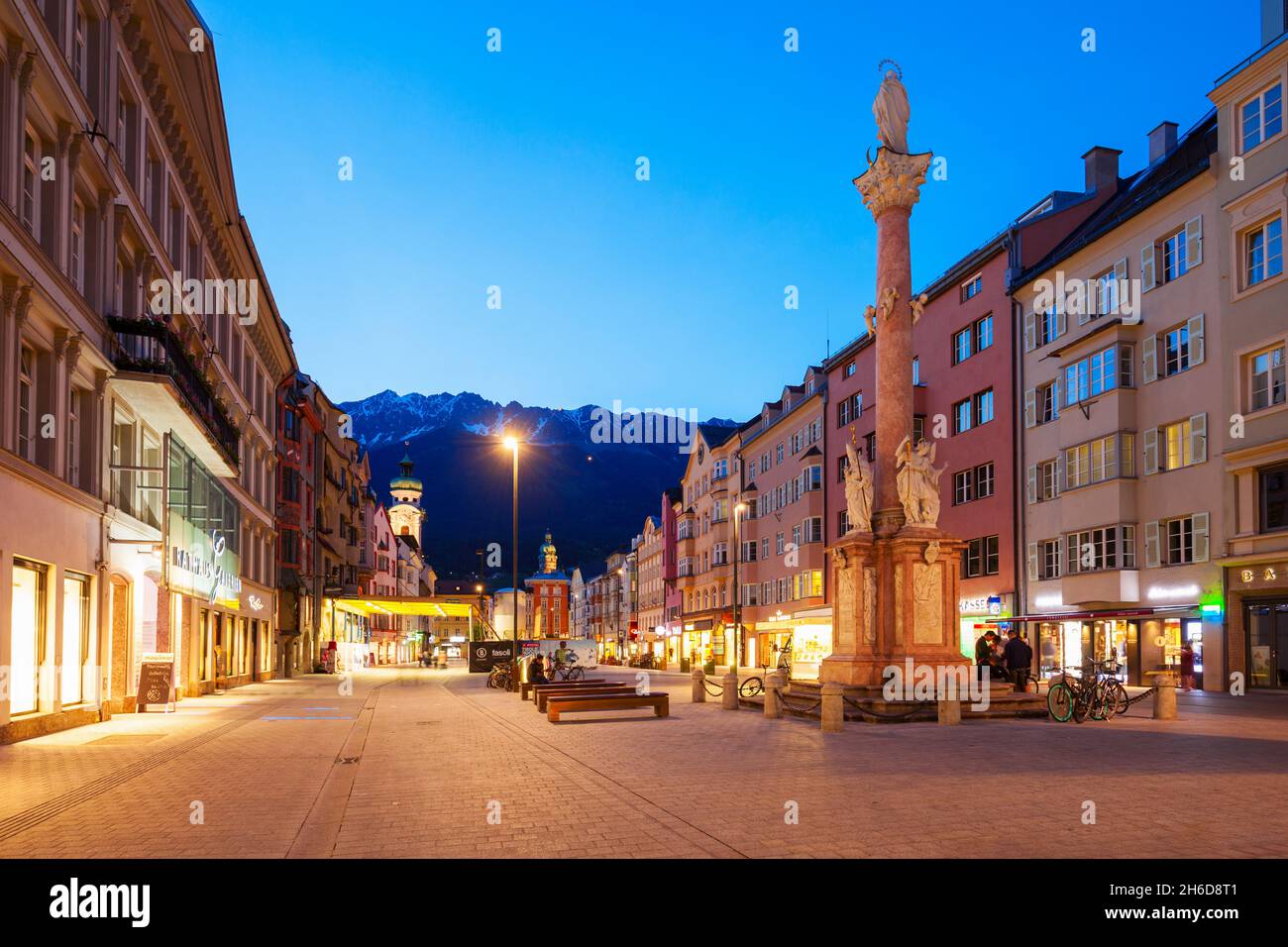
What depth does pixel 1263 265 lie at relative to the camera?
106 feet

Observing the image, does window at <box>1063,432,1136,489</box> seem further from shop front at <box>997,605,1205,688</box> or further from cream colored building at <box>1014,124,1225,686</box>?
shop front at <box>997,605,1205,688</box>

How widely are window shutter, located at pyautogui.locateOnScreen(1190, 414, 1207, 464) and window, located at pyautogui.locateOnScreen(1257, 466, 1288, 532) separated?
241 centimetres

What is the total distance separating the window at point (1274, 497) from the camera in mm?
31062

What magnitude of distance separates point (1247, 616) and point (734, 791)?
25.8m

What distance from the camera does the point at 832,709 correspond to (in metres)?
19.7

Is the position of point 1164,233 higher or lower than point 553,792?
higher

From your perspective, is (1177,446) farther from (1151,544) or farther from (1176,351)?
(1151,544)

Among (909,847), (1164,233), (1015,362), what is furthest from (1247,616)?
(909,847)

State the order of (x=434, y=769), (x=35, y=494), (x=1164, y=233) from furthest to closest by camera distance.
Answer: (x=1164, y=233) < (x=35, y=494) < (x=434, y=769)

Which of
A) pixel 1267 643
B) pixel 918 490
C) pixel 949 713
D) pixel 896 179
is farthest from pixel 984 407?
pixel 949 713

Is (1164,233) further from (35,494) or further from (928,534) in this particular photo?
(35,494)

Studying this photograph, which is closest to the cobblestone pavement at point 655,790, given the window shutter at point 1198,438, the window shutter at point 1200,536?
the window shutter at point 1200,536

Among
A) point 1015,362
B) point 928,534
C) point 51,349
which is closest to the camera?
point 51,349

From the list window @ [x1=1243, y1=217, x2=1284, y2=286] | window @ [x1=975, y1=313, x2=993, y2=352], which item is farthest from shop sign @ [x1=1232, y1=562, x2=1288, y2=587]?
window @ [x1=975, y1=313, x2=993, y2=352]
